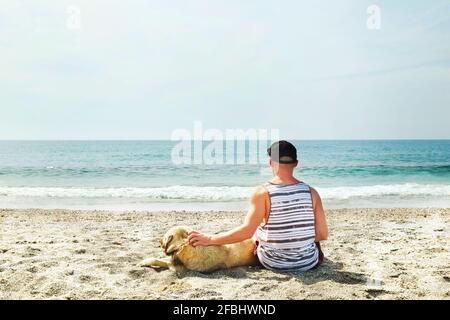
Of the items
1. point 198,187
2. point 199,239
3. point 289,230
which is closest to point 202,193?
point 198,187

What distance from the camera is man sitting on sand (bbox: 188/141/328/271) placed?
426 cm

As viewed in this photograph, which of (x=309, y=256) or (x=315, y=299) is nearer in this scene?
(x=315, y=299)

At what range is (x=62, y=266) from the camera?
4.91 m

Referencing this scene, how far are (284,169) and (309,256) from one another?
1015 mm

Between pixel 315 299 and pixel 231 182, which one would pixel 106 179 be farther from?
pixel 315 299

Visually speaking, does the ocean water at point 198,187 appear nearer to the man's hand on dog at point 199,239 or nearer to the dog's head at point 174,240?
the dog's head at point 174,240

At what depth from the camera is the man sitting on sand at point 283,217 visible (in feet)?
14.0

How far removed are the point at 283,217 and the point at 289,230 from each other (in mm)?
151

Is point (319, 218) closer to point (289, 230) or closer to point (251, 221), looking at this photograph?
point (289, 230)

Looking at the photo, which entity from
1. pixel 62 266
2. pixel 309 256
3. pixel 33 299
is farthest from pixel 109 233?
pixel 309 256

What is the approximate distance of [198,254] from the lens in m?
4.61

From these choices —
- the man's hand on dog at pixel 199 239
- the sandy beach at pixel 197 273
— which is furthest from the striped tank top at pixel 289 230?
the man's hand on dog at pixel 199 239

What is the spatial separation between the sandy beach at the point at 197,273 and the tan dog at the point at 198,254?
9cm
